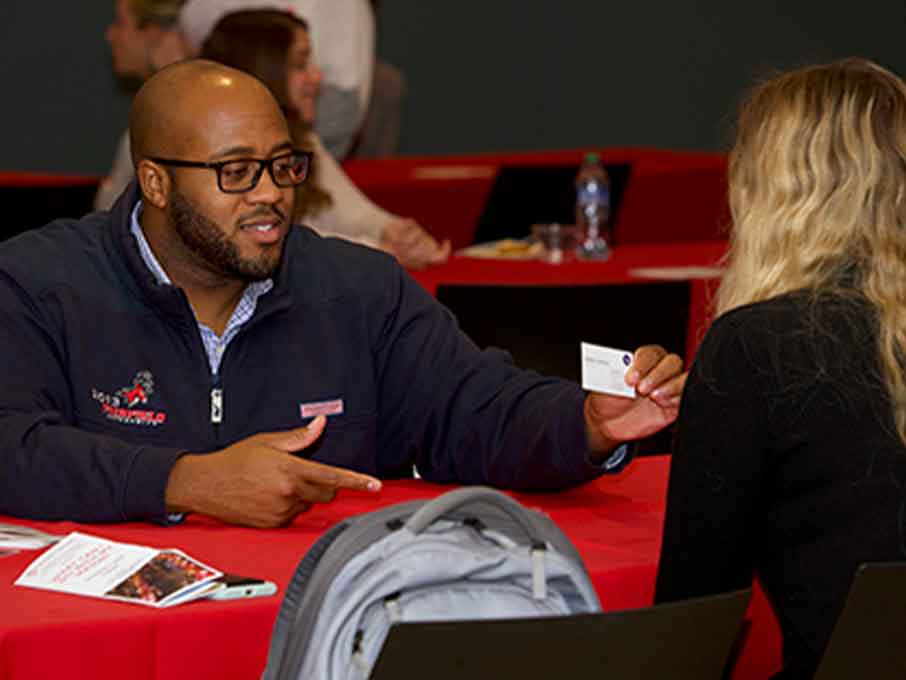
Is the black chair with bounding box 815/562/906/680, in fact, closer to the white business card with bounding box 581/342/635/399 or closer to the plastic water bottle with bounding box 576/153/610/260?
the white business card with bounding box 581/342/635/399

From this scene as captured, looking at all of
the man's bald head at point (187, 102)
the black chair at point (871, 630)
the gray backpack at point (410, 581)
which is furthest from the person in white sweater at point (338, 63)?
the black chair at point (871, 630)

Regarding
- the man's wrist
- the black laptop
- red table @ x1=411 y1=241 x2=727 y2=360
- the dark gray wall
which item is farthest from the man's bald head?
the dark gray wall

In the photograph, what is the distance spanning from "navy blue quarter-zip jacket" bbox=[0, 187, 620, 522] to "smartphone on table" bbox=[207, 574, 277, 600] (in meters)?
0.36

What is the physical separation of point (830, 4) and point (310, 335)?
8.81 m

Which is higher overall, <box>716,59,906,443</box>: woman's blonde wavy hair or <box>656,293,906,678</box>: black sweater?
<box>716,59,906,443</box>: woman's blonde wavy hair

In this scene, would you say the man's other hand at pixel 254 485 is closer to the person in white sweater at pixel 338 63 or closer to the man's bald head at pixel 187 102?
the man's bald head at pixel 187 102

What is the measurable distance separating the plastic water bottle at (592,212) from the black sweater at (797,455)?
322cm

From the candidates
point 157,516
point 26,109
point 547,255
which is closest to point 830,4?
point 26,109

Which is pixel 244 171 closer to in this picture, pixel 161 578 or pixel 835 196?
pixel 161 578

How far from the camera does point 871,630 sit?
175 centimetres

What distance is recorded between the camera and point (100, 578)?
1969 mm

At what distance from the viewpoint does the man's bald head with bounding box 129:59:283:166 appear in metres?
2.68

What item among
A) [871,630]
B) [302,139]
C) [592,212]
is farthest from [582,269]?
[871,630]

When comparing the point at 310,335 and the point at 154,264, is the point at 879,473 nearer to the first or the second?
the point at 310,335
